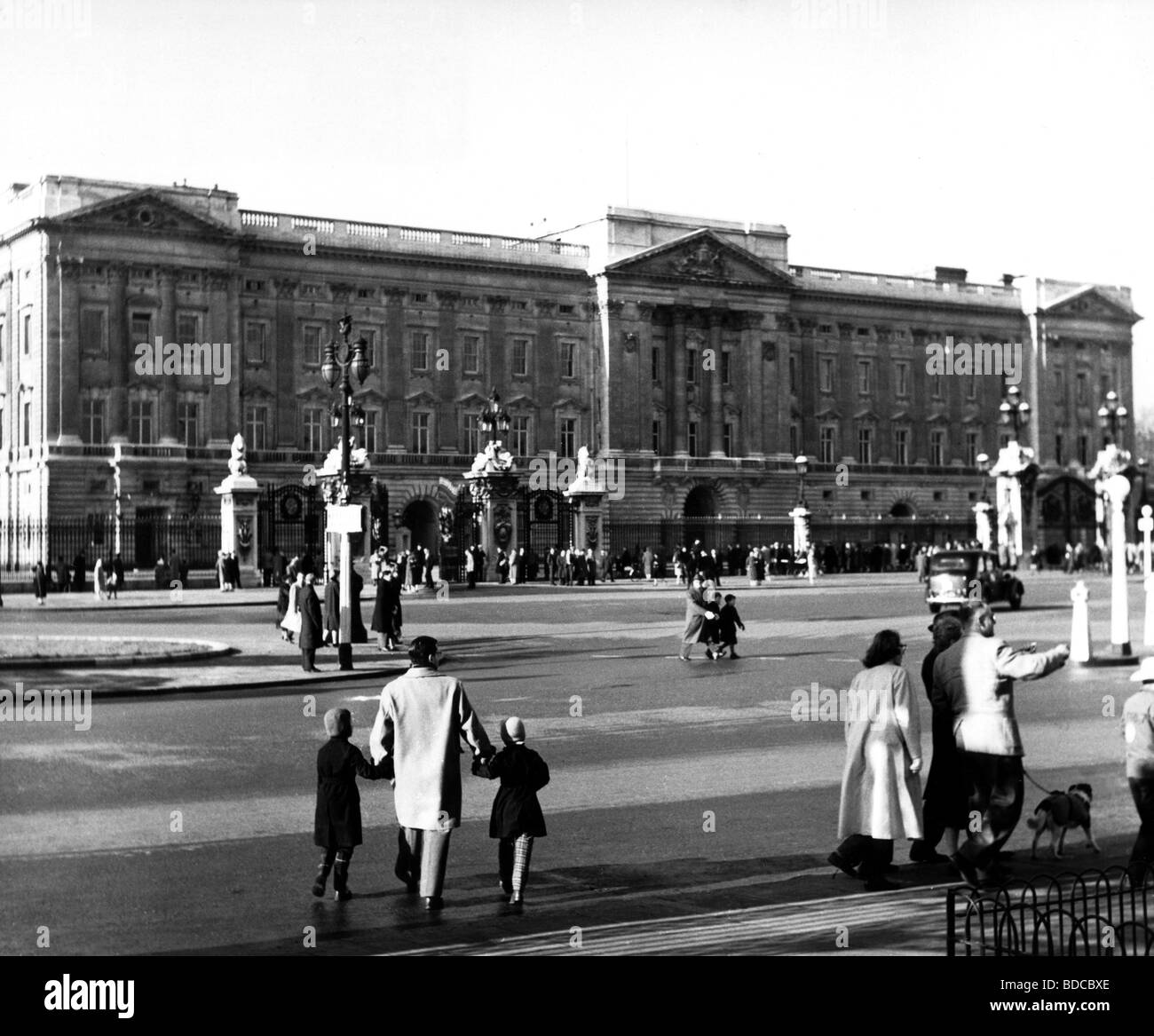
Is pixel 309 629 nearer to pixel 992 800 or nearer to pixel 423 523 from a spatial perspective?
pixel 992 800

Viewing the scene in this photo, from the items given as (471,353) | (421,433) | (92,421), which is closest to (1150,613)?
(92,421)

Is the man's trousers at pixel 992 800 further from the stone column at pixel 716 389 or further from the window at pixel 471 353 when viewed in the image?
the stone column at pixel 716 389

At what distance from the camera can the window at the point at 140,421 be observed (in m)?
68.5

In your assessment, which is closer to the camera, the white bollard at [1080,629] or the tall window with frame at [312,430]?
the white bollard at [1080,629]

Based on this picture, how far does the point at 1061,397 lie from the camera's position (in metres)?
98.2

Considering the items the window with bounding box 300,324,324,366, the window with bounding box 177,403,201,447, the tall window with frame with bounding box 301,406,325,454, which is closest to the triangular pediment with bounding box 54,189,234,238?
the window with bounding box 300,324,324,366

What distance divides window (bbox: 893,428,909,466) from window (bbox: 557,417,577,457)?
69.2 ft

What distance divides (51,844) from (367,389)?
6486 centimetres

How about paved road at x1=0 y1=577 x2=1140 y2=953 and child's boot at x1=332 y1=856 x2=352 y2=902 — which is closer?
paved road at x1=0 y1=577 x2=1140 y2=953

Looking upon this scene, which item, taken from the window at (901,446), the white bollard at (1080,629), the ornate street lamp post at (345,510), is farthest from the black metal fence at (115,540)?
the window at (901,446)

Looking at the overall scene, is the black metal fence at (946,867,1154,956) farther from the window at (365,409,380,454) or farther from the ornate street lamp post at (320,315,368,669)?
the window at (365,409,380,454)

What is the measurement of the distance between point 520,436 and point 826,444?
771 inches

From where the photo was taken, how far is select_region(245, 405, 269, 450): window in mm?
72250

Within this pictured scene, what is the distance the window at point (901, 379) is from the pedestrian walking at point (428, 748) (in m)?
86.3
